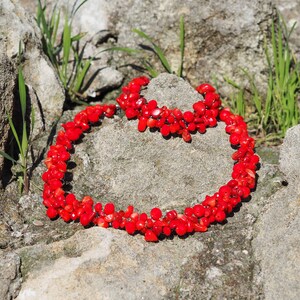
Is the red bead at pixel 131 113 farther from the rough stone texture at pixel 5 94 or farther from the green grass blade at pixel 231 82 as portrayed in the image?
the green grass blade at pixel 231 82

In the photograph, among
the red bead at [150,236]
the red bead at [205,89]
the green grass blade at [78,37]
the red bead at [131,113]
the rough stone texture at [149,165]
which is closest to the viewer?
the red bead at [150,236]

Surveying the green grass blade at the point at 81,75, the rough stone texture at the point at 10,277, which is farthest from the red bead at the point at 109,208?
the green grass blade at the point at 81,75

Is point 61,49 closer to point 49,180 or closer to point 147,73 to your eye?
point 147,73

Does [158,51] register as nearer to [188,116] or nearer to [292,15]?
[188,116]

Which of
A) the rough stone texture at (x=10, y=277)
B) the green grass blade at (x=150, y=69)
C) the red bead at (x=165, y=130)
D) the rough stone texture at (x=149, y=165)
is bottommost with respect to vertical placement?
the rough stone texture at (x=10, y=277)

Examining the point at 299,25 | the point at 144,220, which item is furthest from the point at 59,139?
the point at 299,25

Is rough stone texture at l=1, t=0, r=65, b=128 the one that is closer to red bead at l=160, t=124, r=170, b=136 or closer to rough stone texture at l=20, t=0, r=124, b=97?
rough stone texture at l=20, t=0, r=124, b=97
